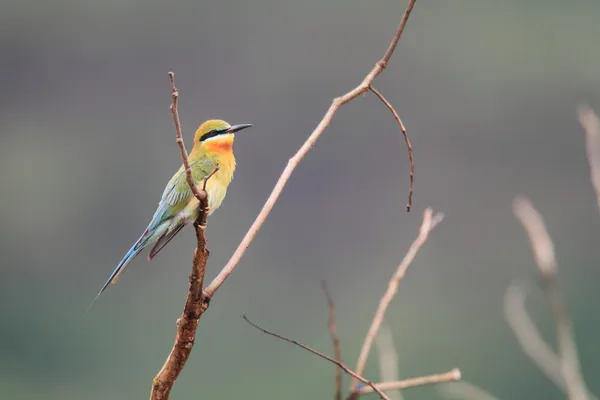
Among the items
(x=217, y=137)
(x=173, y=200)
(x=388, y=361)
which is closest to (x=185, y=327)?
(x=388, y=361)

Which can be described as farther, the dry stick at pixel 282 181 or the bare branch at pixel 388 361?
the bare branch at pixel 388 361

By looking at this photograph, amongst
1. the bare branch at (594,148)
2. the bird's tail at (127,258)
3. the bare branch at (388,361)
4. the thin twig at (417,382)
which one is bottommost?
the bare branch at (388,361)

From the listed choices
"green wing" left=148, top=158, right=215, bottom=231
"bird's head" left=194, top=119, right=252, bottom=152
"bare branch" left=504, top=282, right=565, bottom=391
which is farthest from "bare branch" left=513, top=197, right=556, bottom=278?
"bird's head" left=194, top=119, right=252, bottom=152

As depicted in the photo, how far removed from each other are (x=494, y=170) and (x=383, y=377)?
47.2 feet

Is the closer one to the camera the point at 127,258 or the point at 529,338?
the point at 529,338

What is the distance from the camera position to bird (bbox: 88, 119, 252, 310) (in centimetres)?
191

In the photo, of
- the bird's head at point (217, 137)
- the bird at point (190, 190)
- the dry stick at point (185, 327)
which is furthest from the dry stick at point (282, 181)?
the bird's head at point (217, 137)

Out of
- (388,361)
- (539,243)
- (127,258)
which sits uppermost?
(539,243)

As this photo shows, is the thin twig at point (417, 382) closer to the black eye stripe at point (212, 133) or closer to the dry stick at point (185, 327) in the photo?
the dry stick at point (185, 327)

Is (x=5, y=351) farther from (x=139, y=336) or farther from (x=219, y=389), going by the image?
(x=219, y=389)

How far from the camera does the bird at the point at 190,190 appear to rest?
1912mm

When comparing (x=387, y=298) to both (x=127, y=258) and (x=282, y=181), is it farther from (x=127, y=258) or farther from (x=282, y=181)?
(x=127, y=258)

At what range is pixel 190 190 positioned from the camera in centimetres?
200

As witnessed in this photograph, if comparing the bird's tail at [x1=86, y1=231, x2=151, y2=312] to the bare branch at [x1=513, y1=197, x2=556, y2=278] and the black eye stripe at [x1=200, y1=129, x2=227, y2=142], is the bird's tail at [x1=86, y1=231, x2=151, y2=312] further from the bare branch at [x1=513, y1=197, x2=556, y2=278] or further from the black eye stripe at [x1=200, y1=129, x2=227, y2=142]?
the bare branch at [x1=513, y1=197, x2=556, y2=278]
